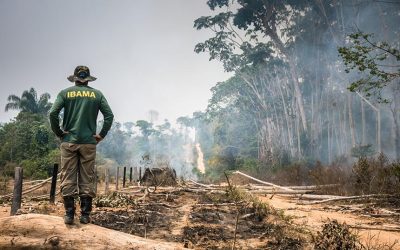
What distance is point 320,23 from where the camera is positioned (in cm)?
2605

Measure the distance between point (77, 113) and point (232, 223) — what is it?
414 cm

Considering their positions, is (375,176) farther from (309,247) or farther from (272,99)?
(272,99)

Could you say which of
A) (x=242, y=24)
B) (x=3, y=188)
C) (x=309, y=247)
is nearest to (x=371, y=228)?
(x=309, y=247)

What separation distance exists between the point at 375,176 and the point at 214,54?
2152 centimetres

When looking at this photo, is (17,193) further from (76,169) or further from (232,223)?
(232,223)

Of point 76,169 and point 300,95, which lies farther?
point 300,95

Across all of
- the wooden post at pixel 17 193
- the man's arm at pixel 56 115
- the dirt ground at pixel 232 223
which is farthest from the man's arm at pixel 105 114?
the wooden post at pixel 17 193

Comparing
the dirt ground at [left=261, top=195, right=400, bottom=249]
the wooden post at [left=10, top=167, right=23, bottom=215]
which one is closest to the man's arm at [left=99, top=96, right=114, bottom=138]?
the wooden post at [left=10, top=167, right=23, bottom=215]

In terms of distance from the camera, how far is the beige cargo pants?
12.9ft

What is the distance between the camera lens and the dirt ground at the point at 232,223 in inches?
199

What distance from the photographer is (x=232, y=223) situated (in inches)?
264

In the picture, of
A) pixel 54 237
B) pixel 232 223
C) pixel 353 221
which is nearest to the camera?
pixel 54 237

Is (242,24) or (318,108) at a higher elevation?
(242,24)

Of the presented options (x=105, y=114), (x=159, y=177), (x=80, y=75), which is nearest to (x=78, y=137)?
(x=105, y=114)
